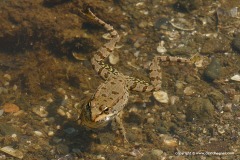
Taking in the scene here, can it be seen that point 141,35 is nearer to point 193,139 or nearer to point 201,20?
point 201,20

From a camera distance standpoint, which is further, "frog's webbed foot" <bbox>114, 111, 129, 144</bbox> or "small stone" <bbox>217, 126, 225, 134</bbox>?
"small stone" <bbox>217, 126, 225, 134</bbox>

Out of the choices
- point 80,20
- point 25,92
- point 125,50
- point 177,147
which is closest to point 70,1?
point 80,20

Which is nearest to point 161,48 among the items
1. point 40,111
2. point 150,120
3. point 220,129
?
point 150,120

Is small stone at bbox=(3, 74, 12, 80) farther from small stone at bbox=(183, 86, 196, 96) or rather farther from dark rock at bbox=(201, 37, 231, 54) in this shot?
dark rock at bbox=(201, 37, 231, 54)

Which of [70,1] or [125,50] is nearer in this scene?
[125,50]

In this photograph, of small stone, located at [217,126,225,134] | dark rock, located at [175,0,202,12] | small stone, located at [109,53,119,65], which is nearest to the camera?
small stone, located at [217,126,225,134]

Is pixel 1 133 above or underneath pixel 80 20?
underneath

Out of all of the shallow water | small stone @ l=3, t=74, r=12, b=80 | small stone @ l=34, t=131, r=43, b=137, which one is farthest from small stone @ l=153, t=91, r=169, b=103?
small stone @ l=3, t=74, r=12, b=80

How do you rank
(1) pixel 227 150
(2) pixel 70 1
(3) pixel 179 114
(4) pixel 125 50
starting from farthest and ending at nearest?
(2) pixel 70 1 < (4) pixel 125 50 < (3) pixel 179 114 < (1) pixel 227 150
